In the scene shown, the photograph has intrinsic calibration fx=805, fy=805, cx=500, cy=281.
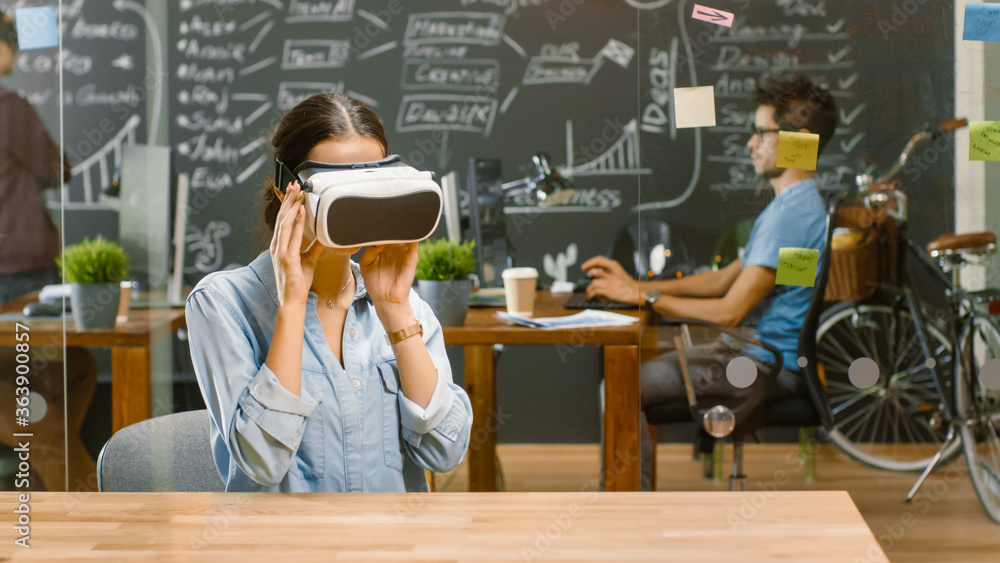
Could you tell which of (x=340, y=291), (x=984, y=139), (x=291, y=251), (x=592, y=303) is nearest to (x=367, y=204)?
(x=291, y=251)

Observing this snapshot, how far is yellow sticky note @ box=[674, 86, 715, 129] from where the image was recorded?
2062 millimetres

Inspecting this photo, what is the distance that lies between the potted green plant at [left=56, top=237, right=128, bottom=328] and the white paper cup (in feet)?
3.27

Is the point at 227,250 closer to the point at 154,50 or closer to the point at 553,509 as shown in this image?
the point at 154,50

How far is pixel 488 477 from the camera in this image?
7.21 feet

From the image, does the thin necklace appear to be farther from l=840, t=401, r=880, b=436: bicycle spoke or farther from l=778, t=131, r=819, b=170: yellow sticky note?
l=840, t=401, r=880, b=436: bicycle spoke

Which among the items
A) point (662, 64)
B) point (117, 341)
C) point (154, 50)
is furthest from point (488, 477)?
point (154, 50)

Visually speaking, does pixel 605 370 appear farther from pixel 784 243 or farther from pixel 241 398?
pixel 241 398

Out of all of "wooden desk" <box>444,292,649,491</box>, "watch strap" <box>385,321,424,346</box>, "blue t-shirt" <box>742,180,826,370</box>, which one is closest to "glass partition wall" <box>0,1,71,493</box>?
"wooden desk" <box>444,292,649,491</box>

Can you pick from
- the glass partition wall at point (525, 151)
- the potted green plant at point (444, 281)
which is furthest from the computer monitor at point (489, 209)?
the potted green plant at point (444, 281)

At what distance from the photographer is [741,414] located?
83.0 inches

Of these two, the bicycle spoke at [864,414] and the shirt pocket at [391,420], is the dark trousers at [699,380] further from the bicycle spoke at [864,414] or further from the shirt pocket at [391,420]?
the shirt pocket at [391,420]

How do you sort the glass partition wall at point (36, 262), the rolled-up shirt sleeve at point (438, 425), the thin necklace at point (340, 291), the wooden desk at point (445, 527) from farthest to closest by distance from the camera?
1. the glass partition wall at point (36, 262)
2. the thin necklace at point (340, 291)
3. the rolled-up shirt sleeve at point (438, 425)
4. the wooden desk at point (445, 527)

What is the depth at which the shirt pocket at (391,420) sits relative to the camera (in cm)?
133

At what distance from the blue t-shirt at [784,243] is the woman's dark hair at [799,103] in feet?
Result: 0.47
